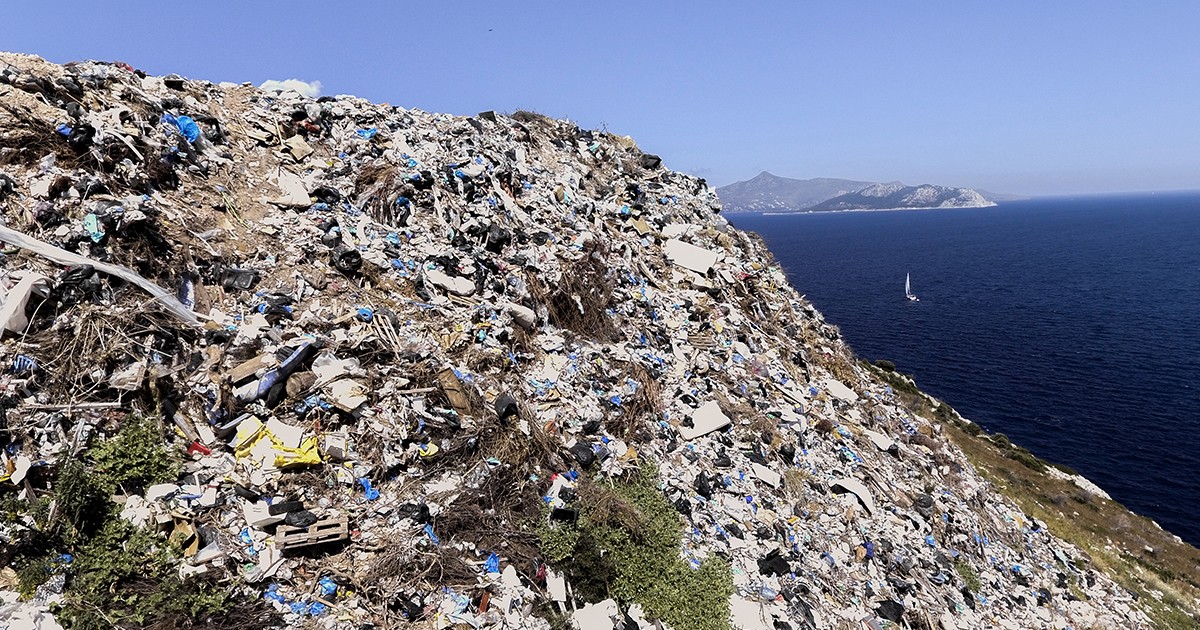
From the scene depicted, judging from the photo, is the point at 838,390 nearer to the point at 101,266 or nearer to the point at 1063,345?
the point at 101,266

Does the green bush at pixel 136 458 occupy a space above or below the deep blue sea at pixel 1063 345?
above

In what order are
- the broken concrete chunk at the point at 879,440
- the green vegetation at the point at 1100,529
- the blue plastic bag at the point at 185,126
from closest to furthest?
the blue plastic bag at the point at 185,126 < the broken concrete chunk at the point at 879,440 < the green vegetation at the point at 1100,529

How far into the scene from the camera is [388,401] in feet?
25.0

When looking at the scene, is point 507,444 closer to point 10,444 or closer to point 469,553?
point 469,553

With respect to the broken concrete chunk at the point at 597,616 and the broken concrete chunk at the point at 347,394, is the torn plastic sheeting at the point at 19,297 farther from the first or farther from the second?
the broken concrete chunk at the point at 597,616

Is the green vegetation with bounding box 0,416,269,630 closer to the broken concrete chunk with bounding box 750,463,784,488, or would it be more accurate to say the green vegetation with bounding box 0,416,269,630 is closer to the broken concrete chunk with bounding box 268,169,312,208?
the broken concrete chunk with bounding box 268,169,312,208

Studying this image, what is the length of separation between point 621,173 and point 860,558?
13.3 metres

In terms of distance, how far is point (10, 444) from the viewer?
6016 millimetres

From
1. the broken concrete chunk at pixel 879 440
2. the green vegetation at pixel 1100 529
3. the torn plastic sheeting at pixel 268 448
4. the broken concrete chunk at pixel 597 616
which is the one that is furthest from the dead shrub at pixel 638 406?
the green vegetation at pixel 1100 529

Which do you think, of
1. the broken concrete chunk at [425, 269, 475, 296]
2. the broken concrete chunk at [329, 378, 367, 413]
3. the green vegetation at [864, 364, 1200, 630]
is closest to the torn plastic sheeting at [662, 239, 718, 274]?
the broken concrete chunk at [425, 269, 475, 296]

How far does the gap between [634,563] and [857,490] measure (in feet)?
18.7

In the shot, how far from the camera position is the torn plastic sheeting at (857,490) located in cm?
1066

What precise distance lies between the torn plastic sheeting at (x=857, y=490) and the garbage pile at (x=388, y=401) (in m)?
0.07

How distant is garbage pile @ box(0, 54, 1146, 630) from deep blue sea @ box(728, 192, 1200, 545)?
25.2m
